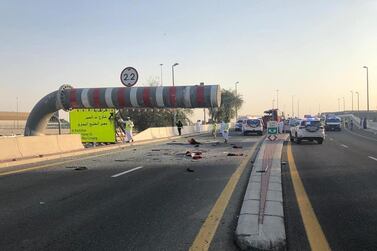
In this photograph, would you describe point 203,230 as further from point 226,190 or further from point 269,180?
point 269,180

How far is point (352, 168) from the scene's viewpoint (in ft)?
54.0

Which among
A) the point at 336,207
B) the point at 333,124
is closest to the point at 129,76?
the point at 336,207

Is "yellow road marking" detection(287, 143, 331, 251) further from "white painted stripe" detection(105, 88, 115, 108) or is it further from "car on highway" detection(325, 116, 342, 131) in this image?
"car on highway" detection(325, 116, 342, 131)

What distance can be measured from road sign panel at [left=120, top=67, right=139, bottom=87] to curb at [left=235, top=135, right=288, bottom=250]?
26129 millimetres

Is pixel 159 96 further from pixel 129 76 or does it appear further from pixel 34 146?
Answer: pixel 34 146

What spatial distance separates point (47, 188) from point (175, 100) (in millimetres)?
25307

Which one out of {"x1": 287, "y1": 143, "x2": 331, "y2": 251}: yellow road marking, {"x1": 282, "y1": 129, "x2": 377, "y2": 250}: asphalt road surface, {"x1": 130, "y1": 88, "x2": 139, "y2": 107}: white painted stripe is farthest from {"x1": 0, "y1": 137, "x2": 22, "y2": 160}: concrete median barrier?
{"x1": 130, "y1": 88, "x2": 139, "y2": 107}: white painted stripe

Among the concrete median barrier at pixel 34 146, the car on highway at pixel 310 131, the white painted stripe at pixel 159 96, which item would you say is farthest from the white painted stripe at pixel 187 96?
the concrete median barrier at pixel 34 146

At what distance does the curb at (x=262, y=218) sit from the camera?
21.5ft

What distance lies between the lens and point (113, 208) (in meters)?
9.52

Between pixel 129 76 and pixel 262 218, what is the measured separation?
1237 inches

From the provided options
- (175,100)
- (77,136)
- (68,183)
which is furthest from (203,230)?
(175,100)

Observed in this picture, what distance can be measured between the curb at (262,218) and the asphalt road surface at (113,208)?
224 mm

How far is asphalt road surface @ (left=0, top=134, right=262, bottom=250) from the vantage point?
23.0ft
